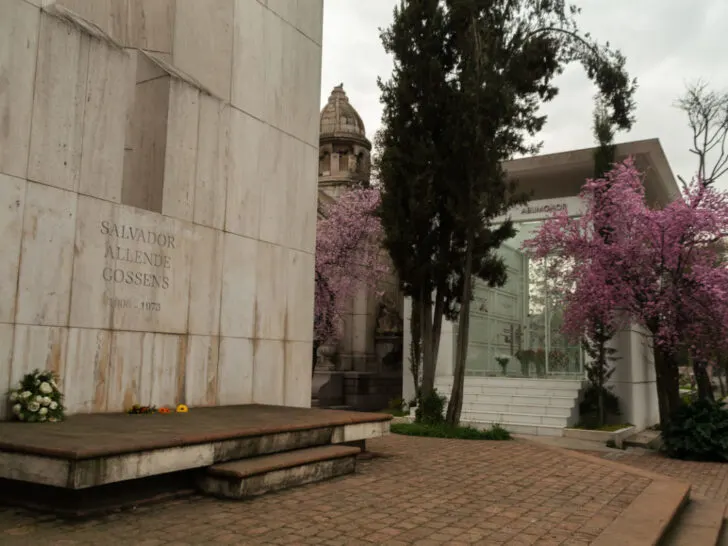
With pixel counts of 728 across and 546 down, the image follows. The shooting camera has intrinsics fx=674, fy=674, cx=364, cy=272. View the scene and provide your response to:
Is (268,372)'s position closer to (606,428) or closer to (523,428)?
(523,428)

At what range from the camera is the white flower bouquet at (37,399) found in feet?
19.9

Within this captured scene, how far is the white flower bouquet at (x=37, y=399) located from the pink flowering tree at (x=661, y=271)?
33.1 ft

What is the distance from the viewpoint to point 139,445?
4879mm

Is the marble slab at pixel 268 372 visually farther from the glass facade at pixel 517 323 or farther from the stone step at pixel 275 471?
the glass facade at pixel 517 323

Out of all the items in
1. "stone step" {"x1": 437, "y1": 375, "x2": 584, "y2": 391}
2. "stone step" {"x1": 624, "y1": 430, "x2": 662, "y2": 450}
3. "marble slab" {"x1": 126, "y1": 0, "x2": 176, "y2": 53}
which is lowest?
"stone step" {"x1": 624, "y1": 430, "x2": 662, "y2": 450}

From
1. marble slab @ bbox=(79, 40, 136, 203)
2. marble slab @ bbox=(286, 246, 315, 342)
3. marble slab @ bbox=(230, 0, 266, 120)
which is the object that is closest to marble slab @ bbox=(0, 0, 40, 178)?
marble slab @ bbox=(79, 40, 136, 203)

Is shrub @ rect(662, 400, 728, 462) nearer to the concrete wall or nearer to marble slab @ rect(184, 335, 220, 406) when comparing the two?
the concrete wall

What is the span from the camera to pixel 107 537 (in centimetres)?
438

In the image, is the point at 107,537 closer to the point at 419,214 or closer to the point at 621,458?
the point at 419,214

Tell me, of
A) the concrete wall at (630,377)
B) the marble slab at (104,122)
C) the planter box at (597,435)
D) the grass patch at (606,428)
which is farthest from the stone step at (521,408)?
the marble slab at (104,122)

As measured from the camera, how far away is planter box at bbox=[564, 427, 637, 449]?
14430 millimetres

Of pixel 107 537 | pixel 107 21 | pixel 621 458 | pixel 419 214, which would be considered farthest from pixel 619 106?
pixel 107 537

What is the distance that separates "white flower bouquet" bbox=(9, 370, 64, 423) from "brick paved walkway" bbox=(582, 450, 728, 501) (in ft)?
24.4

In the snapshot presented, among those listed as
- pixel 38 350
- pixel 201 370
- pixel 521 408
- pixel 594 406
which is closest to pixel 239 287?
pixel 201 370
